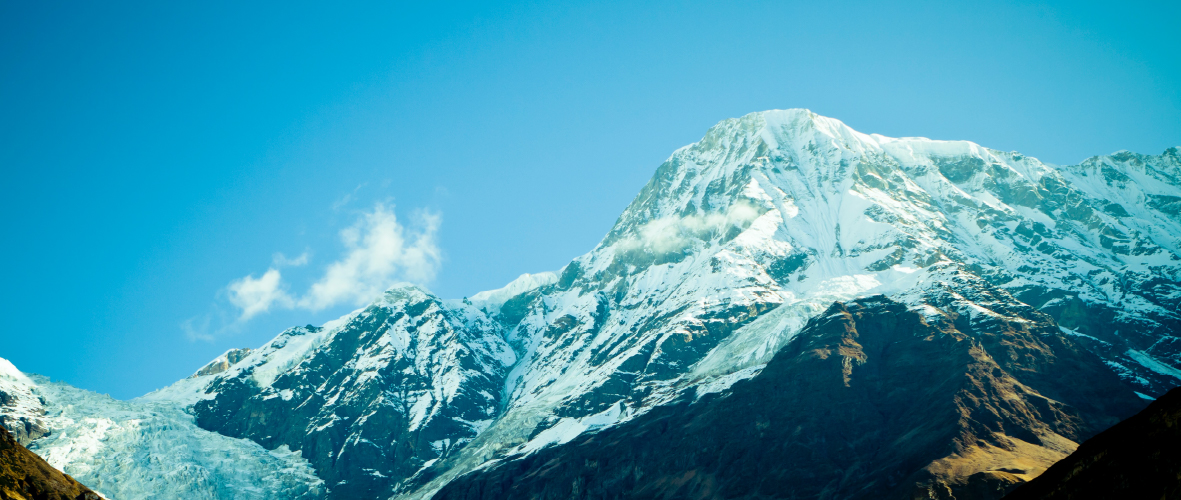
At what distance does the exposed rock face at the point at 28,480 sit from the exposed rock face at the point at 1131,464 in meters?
114

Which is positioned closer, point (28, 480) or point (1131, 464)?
point (1131, 464)

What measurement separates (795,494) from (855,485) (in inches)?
492

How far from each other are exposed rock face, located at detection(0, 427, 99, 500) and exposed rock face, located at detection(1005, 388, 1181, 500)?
11387cm

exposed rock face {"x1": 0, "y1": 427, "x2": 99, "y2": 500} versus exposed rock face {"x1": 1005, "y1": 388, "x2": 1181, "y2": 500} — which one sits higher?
exposed rock face {"x1": 0, "y1": 427, "x2": 99, "y2": 500}

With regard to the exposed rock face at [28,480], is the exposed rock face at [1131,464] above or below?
below

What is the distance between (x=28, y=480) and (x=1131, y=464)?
12415 centimetres

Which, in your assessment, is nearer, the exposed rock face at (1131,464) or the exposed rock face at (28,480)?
the exposed rock face at (1131,464)

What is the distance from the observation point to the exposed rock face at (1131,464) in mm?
68500

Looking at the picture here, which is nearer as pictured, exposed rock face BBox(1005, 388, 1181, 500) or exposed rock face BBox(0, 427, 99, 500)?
exposed rock face BBox(1005, 388, 1181, 500)

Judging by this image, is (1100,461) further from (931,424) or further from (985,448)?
(931,424)

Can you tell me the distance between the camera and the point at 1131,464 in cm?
7181

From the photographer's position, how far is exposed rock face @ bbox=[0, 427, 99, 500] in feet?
354

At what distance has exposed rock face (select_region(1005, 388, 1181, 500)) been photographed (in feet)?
225

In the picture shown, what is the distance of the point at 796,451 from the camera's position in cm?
19025
